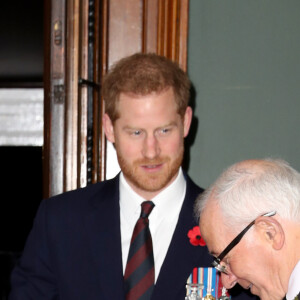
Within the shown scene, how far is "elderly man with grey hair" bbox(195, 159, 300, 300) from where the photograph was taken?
1490 millimetres

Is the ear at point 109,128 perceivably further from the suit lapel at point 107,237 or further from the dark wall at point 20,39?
the dark wall at point 20,39

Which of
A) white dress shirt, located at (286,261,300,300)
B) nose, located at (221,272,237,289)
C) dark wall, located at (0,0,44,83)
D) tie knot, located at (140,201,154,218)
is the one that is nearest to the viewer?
white dress shirt, located at (286,261,300,300)

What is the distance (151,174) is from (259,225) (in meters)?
0.67

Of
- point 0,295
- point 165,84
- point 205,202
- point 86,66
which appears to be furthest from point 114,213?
point 0,295

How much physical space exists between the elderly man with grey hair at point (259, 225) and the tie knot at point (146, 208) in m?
0.54

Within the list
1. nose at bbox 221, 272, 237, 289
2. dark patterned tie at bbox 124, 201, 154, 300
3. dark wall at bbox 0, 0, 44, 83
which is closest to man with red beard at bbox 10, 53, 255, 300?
dark patterned tie at bbox 124, 201, 154, 300

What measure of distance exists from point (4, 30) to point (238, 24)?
2.58 m

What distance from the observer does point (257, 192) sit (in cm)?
152

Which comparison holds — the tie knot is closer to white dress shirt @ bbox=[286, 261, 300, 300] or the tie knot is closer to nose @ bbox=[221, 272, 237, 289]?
nose @ bbox=[221, 272, 237, 289]

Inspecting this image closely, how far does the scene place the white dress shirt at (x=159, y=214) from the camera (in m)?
2.17

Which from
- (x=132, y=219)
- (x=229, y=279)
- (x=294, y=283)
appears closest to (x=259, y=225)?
(x=294, y=283)

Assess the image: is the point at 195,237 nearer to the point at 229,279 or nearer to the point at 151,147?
the point at 151,147

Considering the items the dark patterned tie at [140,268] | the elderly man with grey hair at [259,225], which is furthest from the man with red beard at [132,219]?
the elderly man with grey hair at [259,225]

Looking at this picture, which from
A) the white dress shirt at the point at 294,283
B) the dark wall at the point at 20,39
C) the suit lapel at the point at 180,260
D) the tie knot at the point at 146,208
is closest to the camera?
the white dress shirt at the point at 294,283
